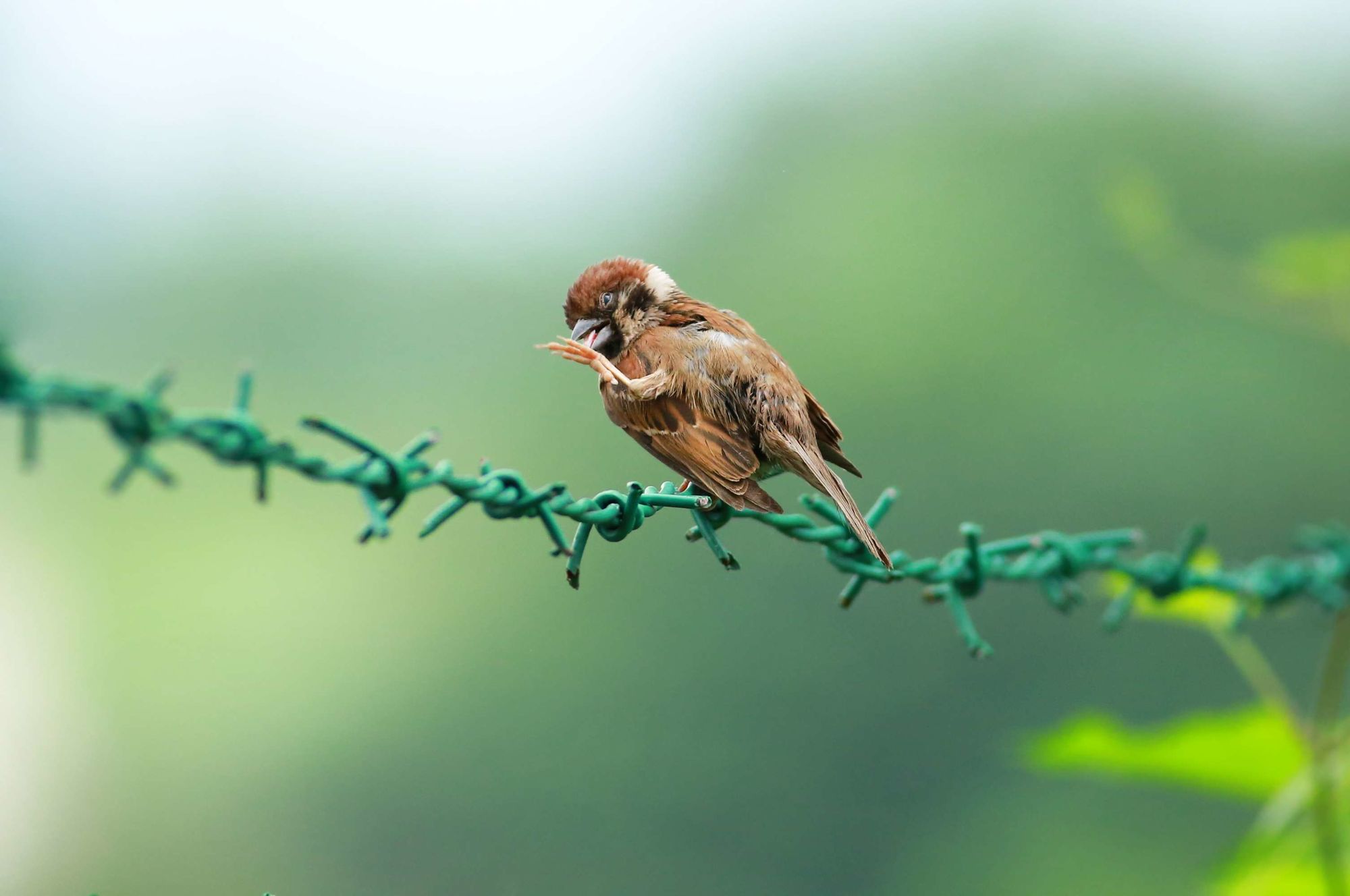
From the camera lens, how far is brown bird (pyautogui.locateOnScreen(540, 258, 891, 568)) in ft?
9.03

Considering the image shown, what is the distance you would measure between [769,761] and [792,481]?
14.5 m

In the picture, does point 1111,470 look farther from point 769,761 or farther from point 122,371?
point 122,371

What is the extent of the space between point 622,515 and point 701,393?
1250 millimetres

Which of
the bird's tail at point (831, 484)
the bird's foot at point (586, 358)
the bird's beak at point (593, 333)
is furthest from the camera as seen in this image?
the bird's beak at point (593, 333)

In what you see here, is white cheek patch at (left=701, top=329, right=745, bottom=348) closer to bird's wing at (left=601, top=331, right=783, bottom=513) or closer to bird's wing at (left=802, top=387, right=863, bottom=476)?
bird's wing at (left=601, top=331, right=783, bottom=513)

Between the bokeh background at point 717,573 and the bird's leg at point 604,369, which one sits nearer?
the bird's leg at point 604,369

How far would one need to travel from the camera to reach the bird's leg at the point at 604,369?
2.51 metres

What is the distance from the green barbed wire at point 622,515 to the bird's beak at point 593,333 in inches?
29.3

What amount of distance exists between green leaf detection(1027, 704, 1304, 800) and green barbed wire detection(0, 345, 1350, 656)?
242mm

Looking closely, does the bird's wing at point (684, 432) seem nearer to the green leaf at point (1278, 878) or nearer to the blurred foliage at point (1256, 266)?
the green leaf at point (1278, 878)

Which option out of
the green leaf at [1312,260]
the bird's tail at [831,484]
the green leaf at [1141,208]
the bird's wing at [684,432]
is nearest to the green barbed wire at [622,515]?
the bird's tail at [831,484]

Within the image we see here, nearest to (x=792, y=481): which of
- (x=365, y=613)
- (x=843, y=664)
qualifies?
(x=843, y=664)

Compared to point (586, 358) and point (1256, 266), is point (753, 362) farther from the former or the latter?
point (1256, 266)

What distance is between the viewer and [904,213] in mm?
29375
